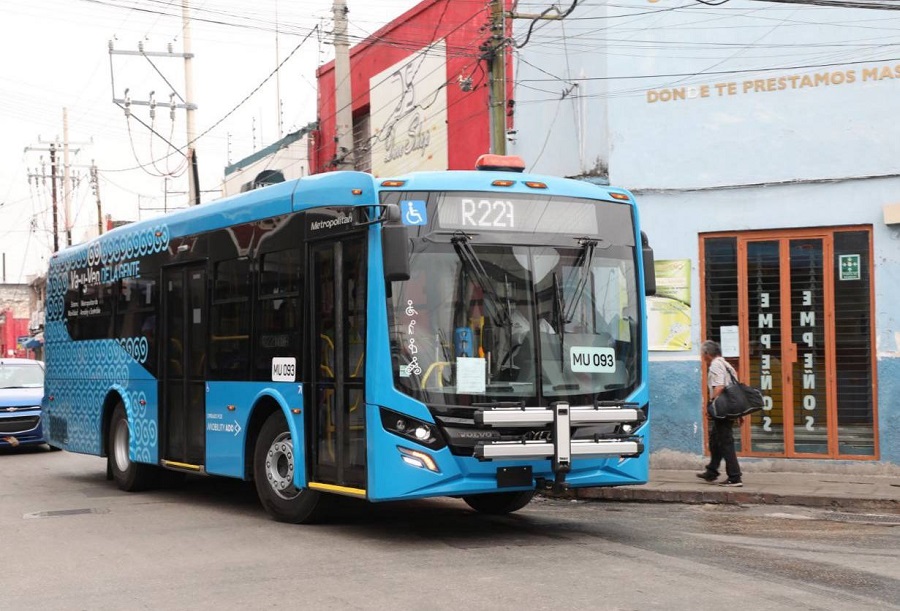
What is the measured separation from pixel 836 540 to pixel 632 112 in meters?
7.67

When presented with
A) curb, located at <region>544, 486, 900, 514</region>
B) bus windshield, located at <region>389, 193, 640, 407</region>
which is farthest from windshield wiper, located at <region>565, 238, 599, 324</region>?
curb, located at <region>544, 486, 900, 514</region>

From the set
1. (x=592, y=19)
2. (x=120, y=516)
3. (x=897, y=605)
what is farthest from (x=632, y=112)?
(x=897, y=605)

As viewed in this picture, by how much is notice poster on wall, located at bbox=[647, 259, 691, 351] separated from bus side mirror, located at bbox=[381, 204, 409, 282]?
7.28m

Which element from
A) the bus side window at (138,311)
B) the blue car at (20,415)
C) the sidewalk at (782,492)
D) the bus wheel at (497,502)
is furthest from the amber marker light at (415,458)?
the blue car at (20,415)

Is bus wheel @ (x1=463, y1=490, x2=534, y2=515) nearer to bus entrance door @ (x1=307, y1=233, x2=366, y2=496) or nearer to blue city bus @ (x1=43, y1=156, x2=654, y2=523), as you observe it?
blue city bus @ (x1=43, y1=156, x2=654, y2=523)

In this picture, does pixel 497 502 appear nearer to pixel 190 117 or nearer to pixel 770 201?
pixel 770 201

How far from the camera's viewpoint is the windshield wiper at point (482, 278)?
899 cm

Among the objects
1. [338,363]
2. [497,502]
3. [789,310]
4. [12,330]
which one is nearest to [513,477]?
[338,363]

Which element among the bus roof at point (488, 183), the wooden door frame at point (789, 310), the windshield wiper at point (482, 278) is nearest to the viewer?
the windshield wiper at point (482, 278)

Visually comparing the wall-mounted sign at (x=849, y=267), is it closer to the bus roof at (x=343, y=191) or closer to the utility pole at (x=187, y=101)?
the bus roof at (x=343, y=191)

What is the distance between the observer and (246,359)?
10.8 meters

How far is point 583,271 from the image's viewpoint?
9.47 meters

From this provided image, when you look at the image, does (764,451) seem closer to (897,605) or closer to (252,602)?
(897,605)

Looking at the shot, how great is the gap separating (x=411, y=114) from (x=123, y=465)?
11573 millimetres
